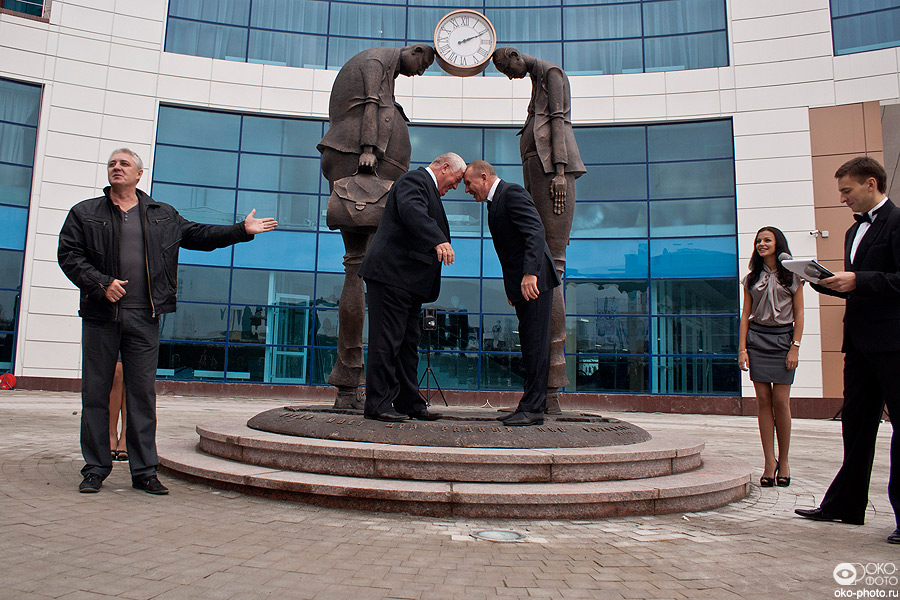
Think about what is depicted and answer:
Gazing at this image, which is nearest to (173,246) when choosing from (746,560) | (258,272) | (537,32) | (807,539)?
(746,560)

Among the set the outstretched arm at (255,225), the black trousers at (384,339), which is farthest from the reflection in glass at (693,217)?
the outstretched arm at (255,225)

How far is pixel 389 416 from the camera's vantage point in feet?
14.8

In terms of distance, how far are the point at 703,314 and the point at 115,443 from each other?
14.9 m

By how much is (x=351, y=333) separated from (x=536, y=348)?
1.89m

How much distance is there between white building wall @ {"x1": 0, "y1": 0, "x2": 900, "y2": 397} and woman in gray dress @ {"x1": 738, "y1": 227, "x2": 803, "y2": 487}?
1179 cm

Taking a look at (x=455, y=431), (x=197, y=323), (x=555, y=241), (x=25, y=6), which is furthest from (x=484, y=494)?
(x=25, y=6)

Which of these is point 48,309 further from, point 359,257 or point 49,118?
point 359,257

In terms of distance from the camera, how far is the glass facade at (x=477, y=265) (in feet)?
55.4

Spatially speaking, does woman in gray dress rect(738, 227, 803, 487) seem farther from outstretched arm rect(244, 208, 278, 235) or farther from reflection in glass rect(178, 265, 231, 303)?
reflection in glass rect(178, 265, 231, 303)

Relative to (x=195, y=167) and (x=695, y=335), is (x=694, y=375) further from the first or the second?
(x=195, y=167)

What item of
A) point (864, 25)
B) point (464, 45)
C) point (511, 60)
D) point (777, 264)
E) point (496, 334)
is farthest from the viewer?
point (496, 334)

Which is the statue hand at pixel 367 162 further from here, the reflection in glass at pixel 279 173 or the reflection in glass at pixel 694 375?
the reflection in glass at pixel 279 173

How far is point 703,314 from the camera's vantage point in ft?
54.8

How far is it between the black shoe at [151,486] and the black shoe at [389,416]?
1.41 metres
